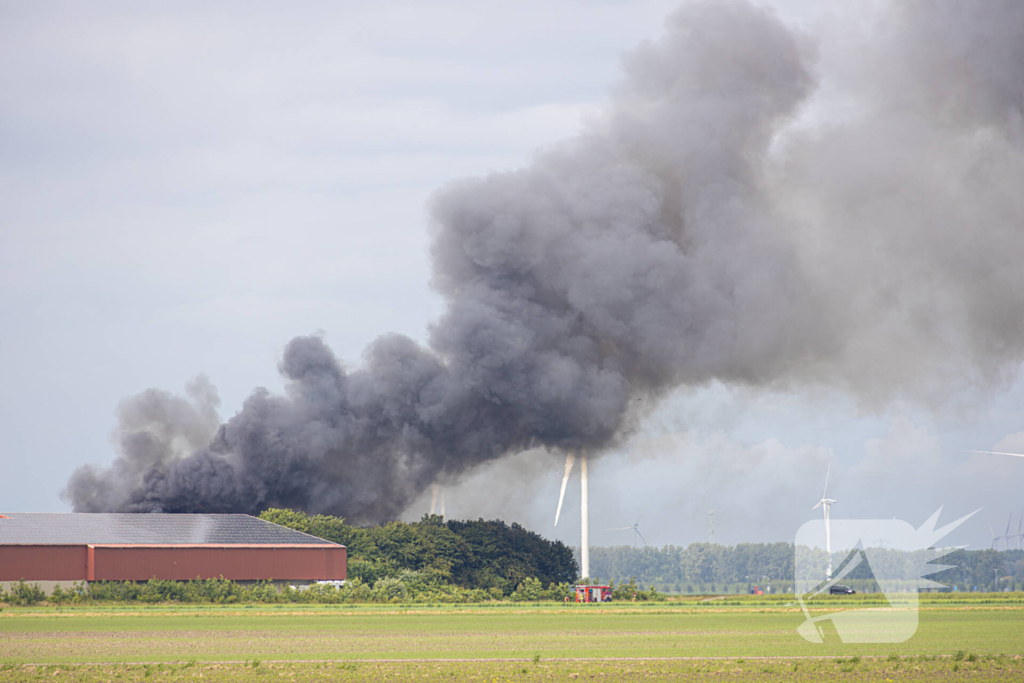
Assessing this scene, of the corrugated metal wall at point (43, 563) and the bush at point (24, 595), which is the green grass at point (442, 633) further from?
the corrugated metal wall at point (43, 563)

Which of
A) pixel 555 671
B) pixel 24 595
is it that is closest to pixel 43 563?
pixel 24 595

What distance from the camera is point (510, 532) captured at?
97312 mm

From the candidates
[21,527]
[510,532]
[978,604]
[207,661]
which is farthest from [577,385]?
[207,661]

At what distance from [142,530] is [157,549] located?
3.74 metres

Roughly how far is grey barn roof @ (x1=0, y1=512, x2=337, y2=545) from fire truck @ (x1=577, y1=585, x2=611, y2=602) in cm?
2077

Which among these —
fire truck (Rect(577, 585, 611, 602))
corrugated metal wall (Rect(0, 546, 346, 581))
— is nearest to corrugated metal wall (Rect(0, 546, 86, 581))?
corrugated metal wall (Rect(0, 546, 346, 581))

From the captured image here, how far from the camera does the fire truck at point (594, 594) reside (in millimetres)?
84688

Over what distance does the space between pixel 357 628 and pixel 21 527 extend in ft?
135

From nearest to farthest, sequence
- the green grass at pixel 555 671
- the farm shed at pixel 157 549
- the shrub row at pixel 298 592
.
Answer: the green grass at pixel 555 671 → the shrub row at pixel 298 592 → the farm shed at pixel 157 549

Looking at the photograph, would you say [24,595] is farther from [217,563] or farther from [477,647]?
[477,647]

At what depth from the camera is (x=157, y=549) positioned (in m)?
79.5

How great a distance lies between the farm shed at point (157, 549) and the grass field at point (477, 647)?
12648mm

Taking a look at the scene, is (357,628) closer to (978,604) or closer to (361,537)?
(361,537)

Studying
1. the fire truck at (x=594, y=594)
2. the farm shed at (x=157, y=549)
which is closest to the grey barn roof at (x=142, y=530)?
the farm shed at (x=157, y=549)
